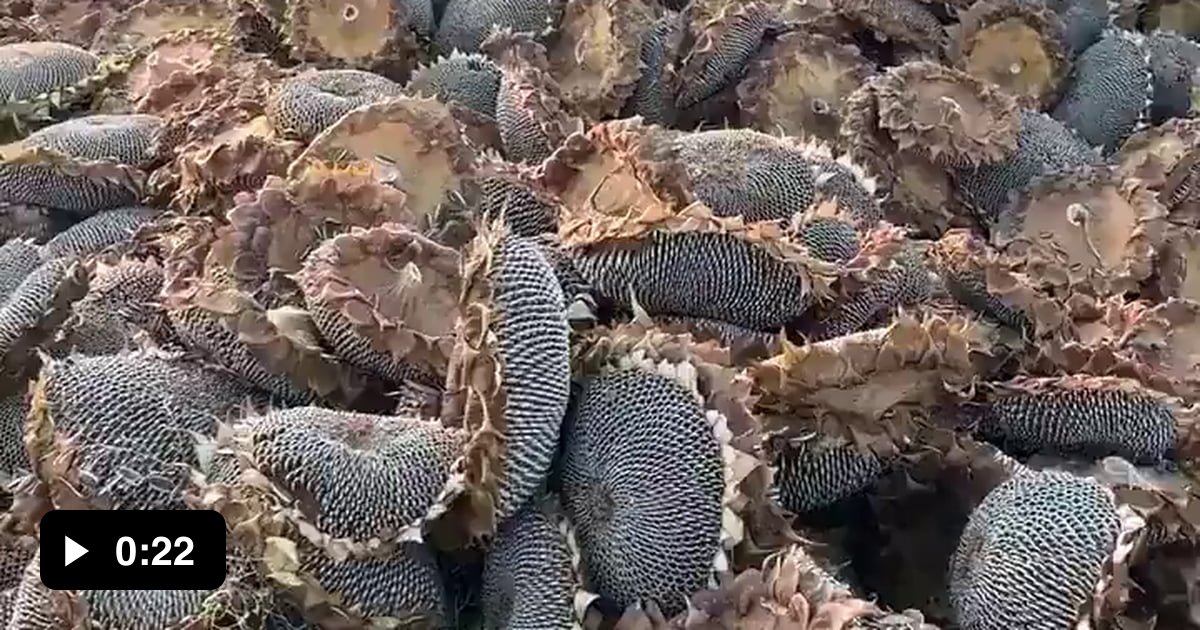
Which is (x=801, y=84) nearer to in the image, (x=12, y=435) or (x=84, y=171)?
(x=84, y=171)

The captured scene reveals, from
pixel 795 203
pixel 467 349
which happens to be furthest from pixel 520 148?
pixel 467 349

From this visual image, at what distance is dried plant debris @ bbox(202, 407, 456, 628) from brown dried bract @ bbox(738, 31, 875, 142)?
772 mm

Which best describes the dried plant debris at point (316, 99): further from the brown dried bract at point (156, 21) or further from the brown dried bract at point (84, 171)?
the brown dried bract at point (156, 21)

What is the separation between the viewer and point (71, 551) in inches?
37.7

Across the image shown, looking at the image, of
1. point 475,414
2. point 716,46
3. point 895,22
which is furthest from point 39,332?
point 895,22

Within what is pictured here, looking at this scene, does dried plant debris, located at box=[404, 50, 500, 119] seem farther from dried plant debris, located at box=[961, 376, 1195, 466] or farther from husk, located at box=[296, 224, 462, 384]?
dried plant debris, located at box=[961, 376, 1195, 466]

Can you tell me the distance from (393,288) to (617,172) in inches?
9.1

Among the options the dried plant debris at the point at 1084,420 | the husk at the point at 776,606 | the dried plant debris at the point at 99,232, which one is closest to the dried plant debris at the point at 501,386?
the husk at the point at 776,606

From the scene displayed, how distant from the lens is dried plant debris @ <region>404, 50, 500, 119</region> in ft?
5.06

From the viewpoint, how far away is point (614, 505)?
3.08 feet

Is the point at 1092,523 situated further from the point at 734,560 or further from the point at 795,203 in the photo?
the point at 795,203

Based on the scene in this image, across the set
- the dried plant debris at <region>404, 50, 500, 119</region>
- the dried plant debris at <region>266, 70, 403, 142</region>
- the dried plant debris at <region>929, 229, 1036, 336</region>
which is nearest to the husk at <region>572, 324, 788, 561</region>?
the dried plant debris at <region>929, 229, 1036, 336</region>

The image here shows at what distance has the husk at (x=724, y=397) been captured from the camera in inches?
36.3

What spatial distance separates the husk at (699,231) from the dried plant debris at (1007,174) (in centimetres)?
51
